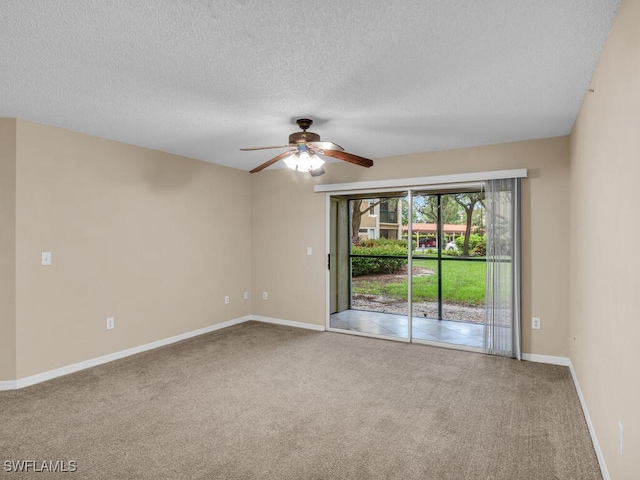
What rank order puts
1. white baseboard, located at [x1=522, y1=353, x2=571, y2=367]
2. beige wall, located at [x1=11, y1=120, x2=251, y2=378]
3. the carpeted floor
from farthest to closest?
white baseboard, located at [x1=522, y1=353, x2=571, y2=367] → beige wall, located at [x1=11, y1=120, x2=251, y2=378] → the carpeted floor

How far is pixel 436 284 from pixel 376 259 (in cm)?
103

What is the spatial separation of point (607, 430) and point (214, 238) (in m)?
4.58

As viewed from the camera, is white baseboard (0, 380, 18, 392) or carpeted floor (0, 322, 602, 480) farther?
white baseboard (0, 380, 18, 392)

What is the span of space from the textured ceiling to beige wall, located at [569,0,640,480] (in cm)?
22

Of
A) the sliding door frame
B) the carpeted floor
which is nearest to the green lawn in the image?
the sliding door frame

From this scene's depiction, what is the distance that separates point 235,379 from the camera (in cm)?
348

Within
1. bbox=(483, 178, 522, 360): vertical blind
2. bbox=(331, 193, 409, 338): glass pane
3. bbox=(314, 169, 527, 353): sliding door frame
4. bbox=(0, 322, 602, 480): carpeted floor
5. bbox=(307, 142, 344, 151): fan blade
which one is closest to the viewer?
bbox=(0, 322, 602, 480): carpeted floor

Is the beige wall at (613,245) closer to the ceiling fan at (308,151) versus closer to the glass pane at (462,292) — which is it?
the ceiling fan at (308,151)

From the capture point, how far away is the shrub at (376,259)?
5848 mm

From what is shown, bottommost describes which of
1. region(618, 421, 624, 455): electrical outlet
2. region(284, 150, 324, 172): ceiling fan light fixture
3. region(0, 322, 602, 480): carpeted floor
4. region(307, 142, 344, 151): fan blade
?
region(0, 322, 602, 480): carpeted floor

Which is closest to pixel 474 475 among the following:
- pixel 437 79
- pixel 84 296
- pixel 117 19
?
pixel 437 79

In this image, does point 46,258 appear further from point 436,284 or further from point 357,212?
point 436,284

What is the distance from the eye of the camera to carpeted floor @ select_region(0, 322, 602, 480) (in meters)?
2.17

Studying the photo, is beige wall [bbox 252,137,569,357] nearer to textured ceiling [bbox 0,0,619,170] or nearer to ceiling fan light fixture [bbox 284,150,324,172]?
textured ceiling [bbox 0,0,619,170]
